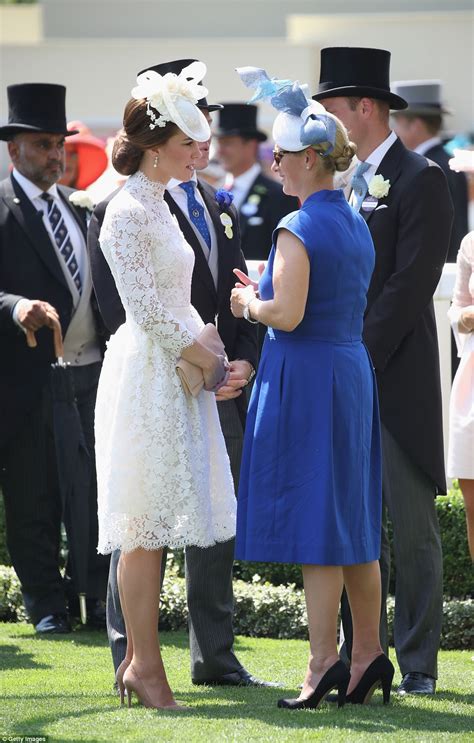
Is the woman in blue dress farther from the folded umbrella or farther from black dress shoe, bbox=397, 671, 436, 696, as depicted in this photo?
the folded umbrella

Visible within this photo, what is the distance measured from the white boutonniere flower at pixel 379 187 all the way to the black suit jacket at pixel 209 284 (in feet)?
1.94

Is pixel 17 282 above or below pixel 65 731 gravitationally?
above

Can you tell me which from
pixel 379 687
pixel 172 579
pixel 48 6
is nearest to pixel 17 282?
pixel 172 579

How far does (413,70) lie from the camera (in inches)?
1127

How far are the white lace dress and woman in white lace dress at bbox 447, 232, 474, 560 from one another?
1.60 meters

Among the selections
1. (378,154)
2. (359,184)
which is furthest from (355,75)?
(359,184)

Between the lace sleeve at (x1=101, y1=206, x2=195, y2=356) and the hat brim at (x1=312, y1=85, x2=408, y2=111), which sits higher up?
the hat brim at (x1=312, y1=85, x2=408, y2=111)

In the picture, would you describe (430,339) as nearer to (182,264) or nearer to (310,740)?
(182,264)

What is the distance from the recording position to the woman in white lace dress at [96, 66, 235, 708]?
4.64 m

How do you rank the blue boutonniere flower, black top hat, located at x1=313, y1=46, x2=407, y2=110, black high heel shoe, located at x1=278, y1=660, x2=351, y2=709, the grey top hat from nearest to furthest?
1. black high heel shoe, located at x1=278, y1=660, x2=351, y2=709
2. black top hat, located at x1=313, y1=46, x2=407, y2=110
3. the blue boutonniere flower
4. the grey top hat

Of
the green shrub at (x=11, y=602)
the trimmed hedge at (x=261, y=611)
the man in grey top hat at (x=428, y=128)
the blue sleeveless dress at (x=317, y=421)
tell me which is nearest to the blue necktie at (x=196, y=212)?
the blue sleeveless dress at (x=317, y=421)

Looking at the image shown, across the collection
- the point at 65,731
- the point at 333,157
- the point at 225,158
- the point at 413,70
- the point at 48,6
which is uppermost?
the point at 48,6

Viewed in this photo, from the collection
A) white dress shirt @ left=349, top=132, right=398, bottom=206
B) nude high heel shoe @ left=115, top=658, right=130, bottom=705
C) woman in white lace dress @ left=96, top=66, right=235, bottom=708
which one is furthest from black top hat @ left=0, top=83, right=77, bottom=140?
nude high heel shoe @ left=115, top=658, right=130, bottom=705

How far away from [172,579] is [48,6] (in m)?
29.4
